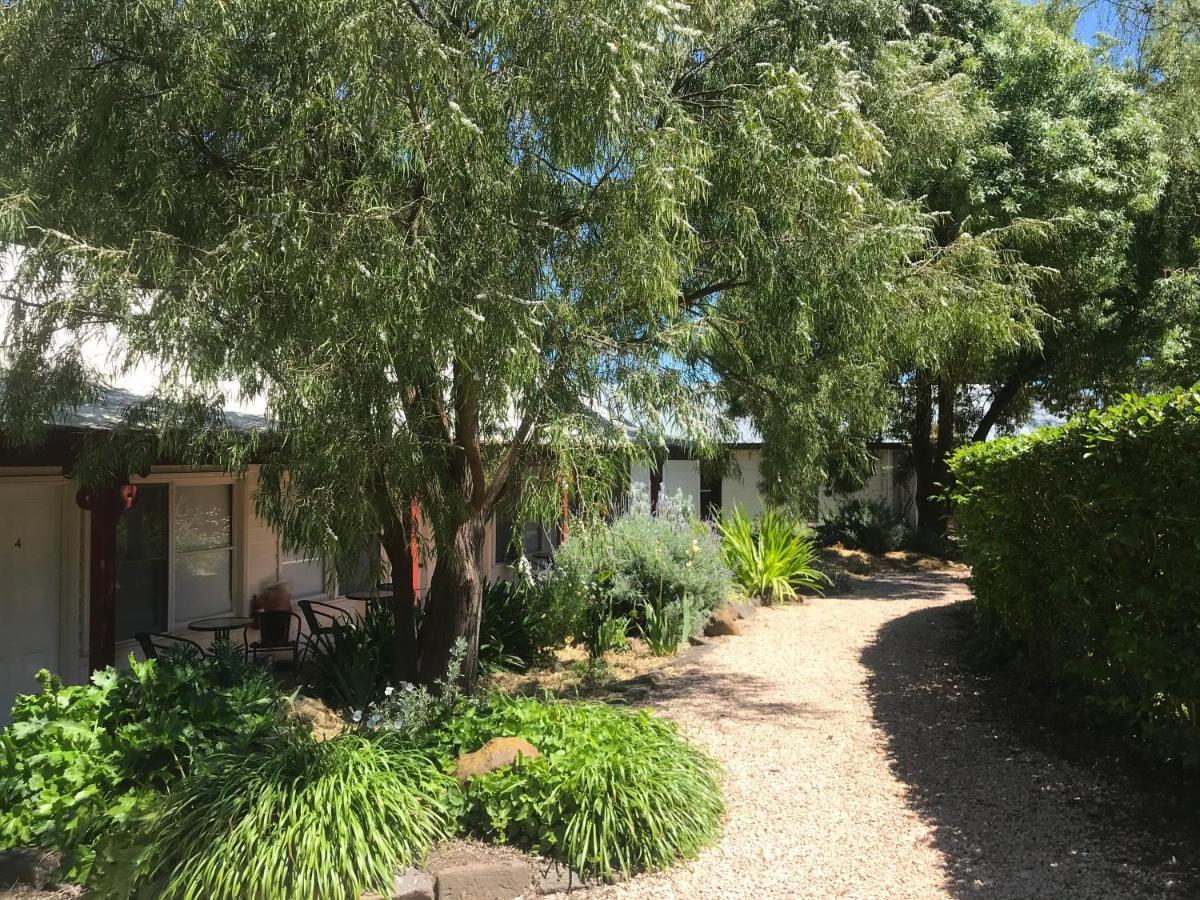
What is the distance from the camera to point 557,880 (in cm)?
456

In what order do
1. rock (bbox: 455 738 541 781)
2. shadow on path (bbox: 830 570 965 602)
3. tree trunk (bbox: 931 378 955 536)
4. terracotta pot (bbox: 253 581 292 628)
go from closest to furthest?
rock (bbox: 455 738 541 781) → terracotta pot (bbox: 253 581 292 628) → shadow on path (bbox: 830 570 965 602) → tree trunk (bbox: 931 378 955 536)

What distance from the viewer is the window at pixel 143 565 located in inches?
361

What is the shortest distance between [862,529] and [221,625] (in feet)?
49.8

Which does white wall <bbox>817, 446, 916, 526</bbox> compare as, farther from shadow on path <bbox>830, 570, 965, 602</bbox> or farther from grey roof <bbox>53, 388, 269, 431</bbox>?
grey roof <bbox>53, 388, 269, 431</bbox>

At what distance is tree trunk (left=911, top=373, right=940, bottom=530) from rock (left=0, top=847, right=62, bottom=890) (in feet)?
58.1

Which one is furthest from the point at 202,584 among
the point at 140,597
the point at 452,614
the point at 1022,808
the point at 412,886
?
the point at 1022,808

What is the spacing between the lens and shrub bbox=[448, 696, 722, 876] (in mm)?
4660

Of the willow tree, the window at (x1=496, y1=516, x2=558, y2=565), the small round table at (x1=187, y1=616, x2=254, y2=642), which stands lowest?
the small round table at (x1=187, y1=616, x2=254, y2=642)

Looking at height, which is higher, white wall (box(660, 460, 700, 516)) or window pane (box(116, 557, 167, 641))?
white wall (box(660, 460, 700, 516))

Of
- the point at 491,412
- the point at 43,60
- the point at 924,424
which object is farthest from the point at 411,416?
the point at 924,424

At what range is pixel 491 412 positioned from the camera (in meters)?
5.82

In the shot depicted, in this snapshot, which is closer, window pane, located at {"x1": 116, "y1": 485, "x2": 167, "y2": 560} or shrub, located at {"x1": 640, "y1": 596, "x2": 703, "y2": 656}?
window pane, located at {"x1": 116, "y1": 485, "x2": 167, "y2": 560}

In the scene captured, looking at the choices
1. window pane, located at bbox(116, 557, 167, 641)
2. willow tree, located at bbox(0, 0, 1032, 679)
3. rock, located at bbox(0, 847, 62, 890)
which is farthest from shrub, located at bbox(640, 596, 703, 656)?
rock, located at bbox(0, 847, 62, 890)

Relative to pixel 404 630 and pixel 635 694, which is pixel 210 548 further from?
pixel 635 694
